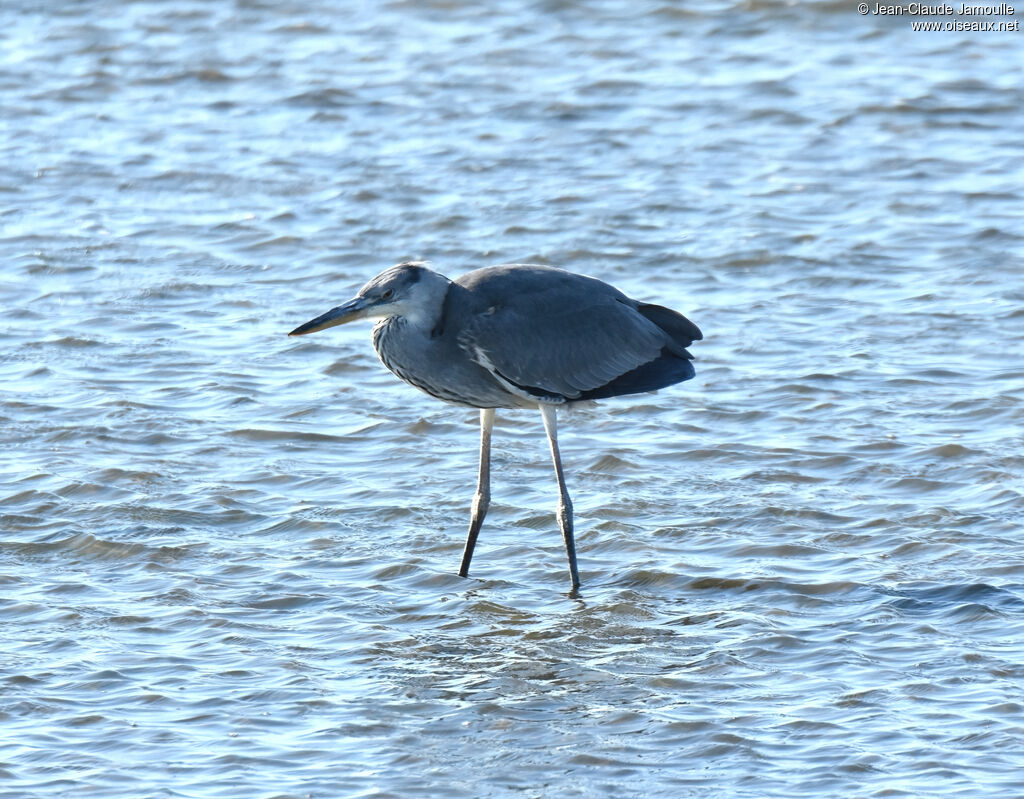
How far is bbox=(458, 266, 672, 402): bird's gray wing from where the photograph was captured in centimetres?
752

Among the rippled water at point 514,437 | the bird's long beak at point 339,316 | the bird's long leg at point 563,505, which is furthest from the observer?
the bird's long leg at point 563,505

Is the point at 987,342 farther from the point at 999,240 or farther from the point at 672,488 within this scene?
the point at 672,488

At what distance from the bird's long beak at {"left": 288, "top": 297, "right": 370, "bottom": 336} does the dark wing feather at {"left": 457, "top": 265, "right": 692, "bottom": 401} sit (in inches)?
18.7

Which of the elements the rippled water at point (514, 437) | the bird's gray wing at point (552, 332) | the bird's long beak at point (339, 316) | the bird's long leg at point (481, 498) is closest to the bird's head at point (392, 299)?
the bird's long beak at point (339, 316)

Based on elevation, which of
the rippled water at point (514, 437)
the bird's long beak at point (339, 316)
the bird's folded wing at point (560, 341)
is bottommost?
the rippled water at point (514, 437)

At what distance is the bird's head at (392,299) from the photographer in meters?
7.28

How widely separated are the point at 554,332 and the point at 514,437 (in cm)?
196

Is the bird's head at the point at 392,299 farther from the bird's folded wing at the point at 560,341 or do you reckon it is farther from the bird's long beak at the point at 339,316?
the bird's folded wing at the point at 560,341

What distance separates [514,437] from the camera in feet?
31.6

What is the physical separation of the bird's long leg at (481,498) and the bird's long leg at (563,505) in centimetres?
32

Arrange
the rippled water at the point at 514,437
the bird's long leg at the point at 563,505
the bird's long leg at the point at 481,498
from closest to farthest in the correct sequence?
the rippled water at the point at 514,437 < the bird's long leg at the point at 563,505 < the bird's long leg at the point at 481,498

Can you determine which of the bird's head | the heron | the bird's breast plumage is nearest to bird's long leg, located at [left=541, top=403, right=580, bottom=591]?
the heron

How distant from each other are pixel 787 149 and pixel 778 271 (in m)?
2.84

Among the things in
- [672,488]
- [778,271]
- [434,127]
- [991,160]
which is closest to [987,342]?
[778,271]
